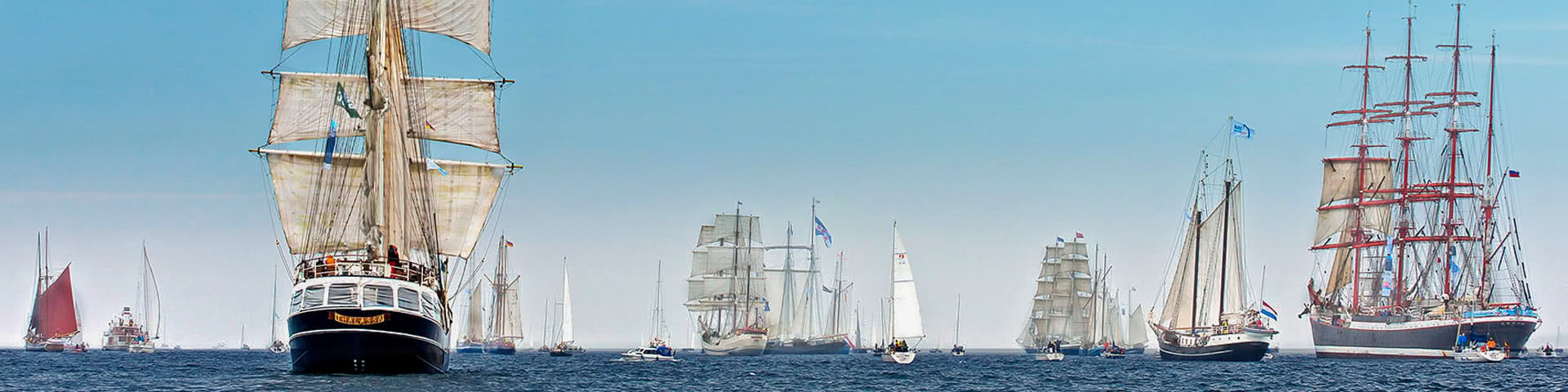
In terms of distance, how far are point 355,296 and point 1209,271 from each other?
260 ft

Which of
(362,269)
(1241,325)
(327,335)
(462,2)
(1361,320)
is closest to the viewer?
(327,335)

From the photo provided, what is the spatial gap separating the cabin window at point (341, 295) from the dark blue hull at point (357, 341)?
0.35 m

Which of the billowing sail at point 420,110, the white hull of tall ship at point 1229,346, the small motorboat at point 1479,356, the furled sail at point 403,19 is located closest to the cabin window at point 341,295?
the billowing sail at point 420,110

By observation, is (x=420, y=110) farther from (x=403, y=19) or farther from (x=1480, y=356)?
(x=1480, y=356)

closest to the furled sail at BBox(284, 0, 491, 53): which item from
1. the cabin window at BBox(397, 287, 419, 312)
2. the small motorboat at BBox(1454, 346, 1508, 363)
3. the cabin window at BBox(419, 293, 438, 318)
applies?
the cabin window at BBox(419, 293, 438, 318)

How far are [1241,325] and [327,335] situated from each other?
7760 cm

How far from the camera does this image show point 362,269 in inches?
2729

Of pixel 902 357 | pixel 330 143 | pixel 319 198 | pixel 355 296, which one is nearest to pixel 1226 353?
pixel 902 357

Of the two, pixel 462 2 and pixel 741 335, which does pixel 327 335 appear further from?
pixel 741 335

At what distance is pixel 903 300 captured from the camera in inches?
5782

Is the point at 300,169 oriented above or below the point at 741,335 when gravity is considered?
above

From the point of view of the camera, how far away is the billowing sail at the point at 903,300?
14525 centimetres

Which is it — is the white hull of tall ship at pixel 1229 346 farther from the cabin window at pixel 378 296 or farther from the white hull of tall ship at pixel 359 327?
the cabin window at pixel 378 296

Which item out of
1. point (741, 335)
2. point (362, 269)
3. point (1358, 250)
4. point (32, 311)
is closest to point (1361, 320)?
point (1358, 250)
